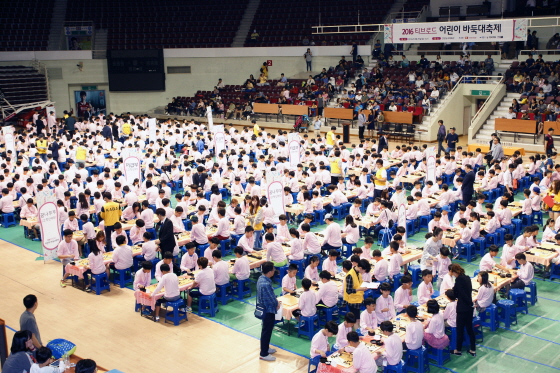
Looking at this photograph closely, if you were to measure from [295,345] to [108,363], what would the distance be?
3644 millimetres

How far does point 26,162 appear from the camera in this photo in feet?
84.4

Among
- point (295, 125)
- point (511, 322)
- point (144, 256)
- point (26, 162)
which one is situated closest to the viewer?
point (511, 322)

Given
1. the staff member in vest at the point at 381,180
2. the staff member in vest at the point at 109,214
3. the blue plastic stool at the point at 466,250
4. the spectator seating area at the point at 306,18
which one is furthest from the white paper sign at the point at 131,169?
the spectator seating area at the point at 306,18

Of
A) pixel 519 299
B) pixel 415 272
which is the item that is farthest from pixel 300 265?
pixel 519 299

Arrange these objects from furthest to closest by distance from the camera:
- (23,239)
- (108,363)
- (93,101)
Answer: (93,101)
(23,239)
(108,363)

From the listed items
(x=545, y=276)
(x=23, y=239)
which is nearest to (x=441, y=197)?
(x=545, y=276)

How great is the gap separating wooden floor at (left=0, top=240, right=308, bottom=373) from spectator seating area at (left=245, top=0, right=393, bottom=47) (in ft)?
100

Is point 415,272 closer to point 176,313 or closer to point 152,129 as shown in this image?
point 176,313

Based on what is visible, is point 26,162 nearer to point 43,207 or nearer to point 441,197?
point 43,207

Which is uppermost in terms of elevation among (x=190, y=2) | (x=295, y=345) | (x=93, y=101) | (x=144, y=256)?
(x=190, y=2)

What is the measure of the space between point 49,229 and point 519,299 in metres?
11.9

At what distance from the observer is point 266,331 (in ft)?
38.3

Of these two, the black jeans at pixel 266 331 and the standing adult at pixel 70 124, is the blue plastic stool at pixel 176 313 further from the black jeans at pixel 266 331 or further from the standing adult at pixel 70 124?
the standing adult at pixel 70 124

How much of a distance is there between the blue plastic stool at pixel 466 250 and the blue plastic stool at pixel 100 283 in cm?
925
